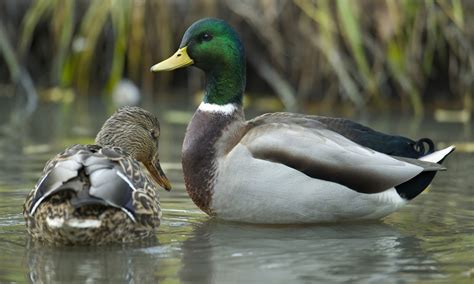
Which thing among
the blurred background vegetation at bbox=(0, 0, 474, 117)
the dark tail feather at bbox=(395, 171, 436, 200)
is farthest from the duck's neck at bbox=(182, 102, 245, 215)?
the blurred background vegetation at bbox=(0, 0, 474, 117)

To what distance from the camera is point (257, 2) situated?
10.5 metres

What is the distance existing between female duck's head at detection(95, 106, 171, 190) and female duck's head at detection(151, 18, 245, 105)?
403 mm

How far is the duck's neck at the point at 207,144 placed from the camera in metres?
6.11

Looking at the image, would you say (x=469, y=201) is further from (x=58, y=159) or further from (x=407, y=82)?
(x=407, y=82)

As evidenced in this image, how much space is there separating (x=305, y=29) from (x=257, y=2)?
62cm

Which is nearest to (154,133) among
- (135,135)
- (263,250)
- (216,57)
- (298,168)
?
(135,135)

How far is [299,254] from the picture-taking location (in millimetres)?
5199

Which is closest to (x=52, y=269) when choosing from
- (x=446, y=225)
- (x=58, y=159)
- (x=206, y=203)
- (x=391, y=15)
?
(x=58, y=159)

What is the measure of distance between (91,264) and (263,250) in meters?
0.82

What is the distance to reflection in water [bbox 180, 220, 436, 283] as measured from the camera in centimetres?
475

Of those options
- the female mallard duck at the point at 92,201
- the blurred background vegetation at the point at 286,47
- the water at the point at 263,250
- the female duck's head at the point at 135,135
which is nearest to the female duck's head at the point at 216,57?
the female duck's head at the point at 135,135

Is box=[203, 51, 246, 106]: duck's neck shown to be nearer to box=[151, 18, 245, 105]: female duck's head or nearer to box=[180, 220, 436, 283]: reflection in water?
box=[151, 18, 245, 105]: female duck's head

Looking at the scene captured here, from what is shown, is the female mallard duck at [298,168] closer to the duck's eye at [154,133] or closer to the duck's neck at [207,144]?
the duck's neck at [207,144]

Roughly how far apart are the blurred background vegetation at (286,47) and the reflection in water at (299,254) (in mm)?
3787
